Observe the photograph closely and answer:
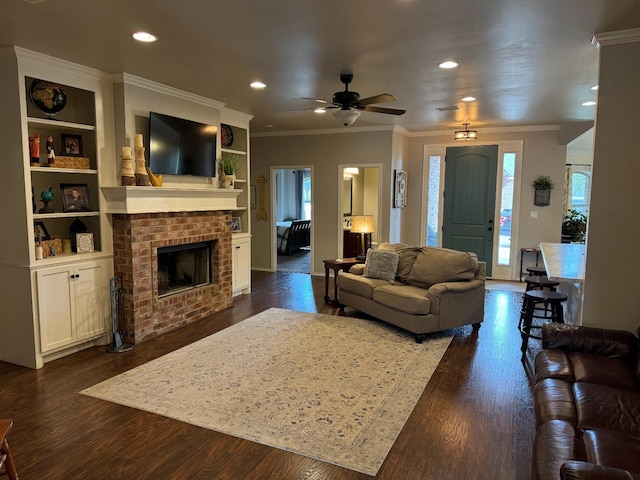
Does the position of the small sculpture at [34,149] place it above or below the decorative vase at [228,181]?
above

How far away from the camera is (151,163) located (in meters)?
4.64

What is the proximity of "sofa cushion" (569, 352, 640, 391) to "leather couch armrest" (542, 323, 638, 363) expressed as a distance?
0.19 feet

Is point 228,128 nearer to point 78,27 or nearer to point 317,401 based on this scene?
point 78,27

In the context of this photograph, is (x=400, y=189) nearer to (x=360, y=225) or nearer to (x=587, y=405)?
(x=360, y=225)

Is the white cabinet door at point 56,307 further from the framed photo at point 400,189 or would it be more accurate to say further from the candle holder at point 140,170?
the framed photo at point 400,189

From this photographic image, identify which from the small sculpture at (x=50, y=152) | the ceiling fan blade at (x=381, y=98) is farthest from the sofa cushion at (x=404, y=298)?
the small sculpture at (x=50, y=152)

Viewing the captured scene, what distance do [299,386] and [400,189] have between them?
505 centimetres

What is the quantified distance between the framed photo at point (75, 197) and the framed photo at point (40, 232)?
253mm

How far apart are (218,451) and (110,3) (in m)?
2.76

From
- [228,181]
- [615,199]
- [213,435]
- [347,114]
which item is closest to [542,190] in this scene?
[615,199]

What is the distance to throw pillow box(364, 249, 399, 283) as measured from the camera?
521 cm

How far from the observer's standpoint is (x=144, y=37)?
3.25 m

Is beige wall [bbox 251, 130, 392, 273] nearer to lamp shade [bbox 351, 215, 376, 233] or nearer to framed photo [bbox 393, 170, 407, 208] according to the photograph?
framed photo [bbox 393, 170, 407, 208]

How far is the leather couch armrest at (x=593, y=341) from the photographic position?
2908 mm
